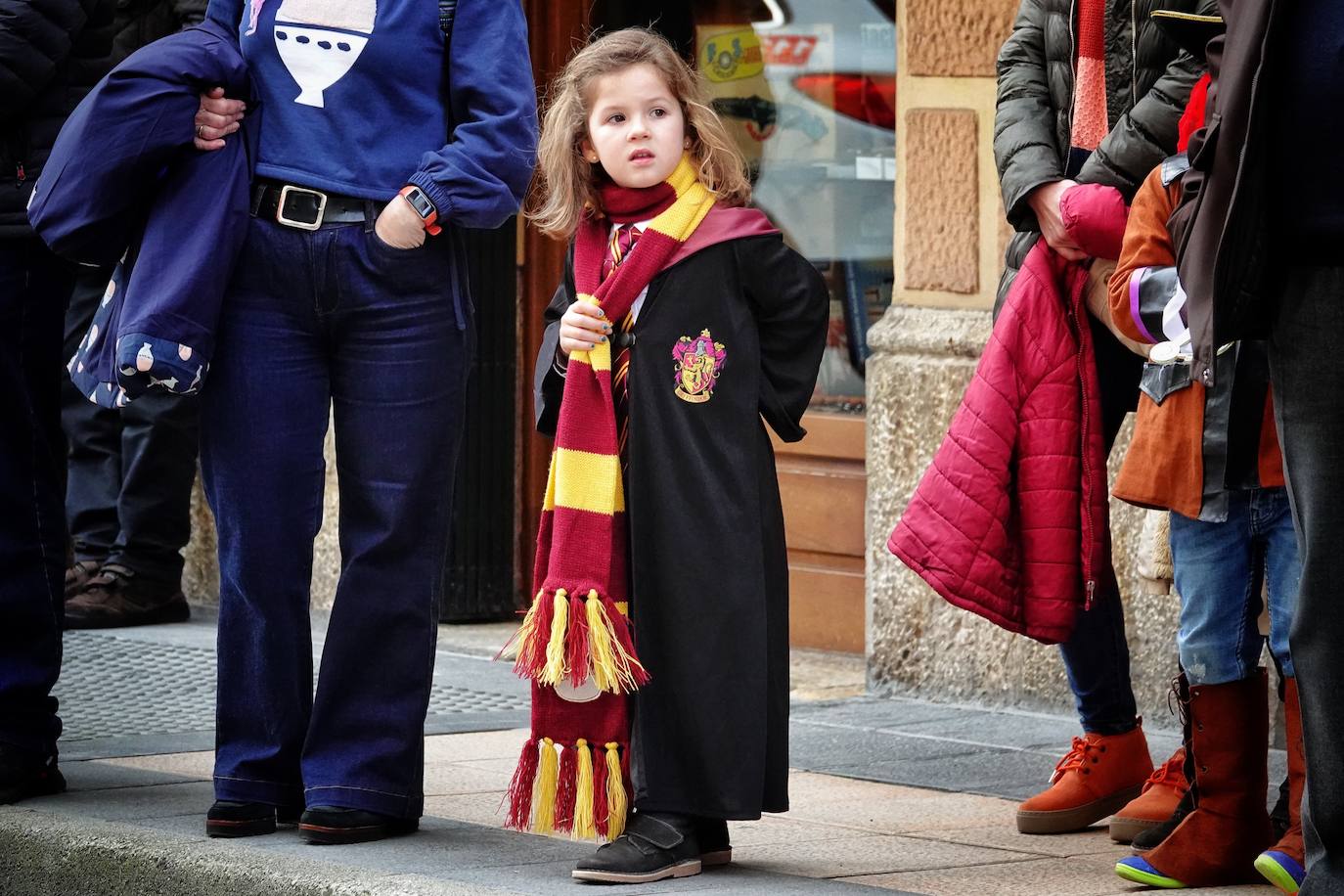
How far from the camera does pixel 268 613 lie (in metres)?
4.22

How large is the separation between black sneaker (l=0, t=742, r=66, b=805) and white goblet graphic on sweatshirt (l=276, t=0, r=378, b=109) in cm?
147

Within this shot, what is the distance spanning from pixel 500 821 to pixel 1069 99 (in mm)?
1867

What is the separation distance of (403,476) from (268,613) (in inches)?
14.2

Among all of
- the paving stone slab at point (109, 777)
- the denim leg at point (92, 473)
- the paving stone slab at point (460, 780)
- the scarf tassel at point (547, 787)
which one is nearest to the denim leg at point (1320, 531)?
the scarf tassel at point (547, 787)

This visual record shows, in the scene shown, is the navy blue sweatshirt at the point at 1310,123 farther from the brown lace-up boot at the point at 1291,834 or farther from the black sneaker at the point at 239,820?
the black sneaker at the point at 239,820

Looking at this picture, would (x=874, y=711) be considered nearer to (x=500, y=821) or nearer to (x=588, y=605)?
(x=500, y=821)

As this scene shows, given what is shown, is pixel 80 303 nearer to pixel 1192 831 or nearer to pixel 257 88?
pixel 257 88

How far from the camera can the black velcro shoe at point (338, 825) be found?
4.13 meters

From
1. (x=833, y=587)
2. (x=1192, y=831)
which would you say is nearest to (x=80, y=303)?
(x=833, y=587)

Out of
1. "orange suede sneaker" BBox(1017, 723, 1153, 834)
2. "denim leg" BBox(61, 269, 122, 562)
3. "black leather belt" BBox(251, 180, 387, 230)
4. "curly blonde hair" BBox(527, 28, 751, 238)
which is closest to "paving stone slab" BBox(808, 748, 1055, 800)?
"orange suede sneaker" BBox(1017, 723, 1153, 834)

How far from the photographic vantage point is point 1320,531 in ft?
10.8

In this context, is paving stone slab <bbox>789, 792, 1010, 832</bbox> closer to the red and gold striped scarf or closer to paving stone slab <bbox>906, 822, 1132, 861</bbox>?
paving stone slab <bbox>906, 822, 1132, 861</bbox>

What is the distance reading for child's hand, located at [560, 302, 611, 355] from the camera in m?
3.94

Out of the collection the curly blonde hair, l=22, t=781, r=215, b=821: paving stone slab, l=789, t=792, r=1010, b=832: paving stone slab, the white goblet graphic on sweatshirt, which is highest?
the white goblet graphic on sweatshirt
